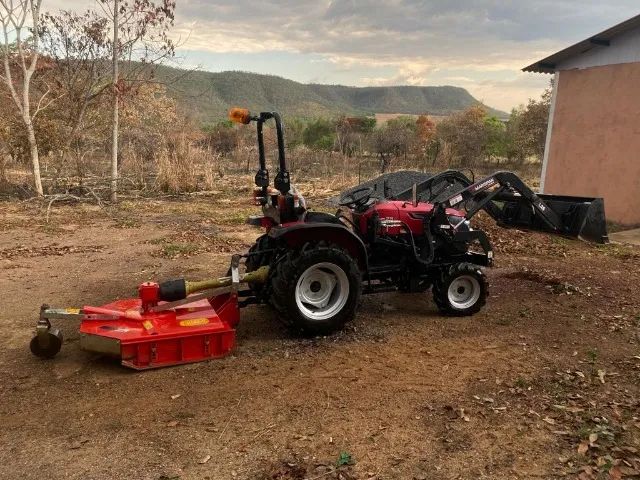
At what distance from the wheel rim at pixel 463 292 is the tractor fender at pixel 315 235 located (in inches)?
41.8

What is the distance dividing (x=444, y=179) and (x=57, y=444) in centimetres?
439

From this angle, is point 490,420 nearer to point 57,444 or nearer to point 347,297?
point 347,297

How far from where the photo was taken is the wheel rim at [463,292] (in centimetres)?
521

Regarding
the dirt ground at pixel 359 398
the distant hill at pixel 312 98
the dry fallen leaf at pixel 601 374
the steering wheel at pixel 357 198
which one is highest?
the distant hill at pixel 312 98

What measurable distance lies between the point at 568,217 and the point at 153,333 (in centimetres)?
436

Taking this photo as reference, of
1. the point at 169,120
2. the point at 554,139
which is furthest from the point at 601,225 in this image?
the point at 169,120

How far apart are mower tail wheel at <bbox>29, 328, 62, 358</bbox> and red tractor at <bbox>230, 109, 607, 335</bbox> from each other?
1.58 meters

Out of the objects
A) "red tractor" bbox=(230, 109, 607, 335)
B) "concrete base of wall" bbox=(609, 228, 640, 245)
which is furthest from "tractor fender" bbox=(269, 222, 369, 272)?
"concrete base of wall" bbox=(609, 228, 640, 245)

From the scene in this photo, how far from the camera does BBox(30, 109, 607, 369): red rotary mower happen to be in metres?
4.04

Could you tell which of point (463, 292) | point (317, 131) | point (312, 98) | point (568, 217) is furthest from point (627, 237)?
point (312, 98)

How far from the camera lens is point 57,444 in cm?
306

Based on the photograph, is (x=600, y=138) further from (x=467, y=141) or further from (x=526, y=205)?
(x=467, y=141)

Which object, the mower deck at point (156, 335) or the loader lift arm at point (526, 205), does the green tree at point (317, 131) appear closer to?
the loader lift arm at point (526, 205)

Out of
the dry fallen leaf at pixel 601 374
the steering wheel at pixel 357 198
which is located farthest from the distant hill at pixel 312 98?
the dry fallen leaf at pixel 601 374
